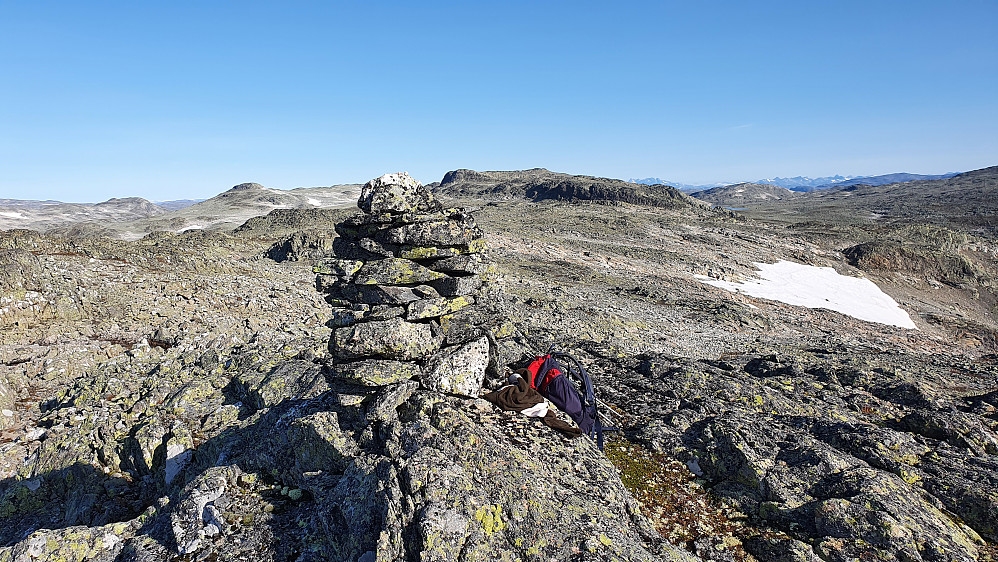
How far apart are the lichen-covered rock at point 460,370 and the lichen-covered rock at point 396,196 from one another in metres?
3.87

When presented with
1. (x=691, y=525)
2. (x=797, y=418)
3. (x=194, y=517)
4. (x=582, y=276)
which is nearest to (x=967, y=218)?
(x=582, y=276)

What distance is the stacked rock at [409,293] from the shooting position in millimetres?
9508

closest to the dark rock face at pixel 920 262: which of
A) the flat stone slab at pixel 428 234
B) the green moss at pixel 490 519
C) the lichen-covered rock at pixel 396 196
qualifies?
the flat stone slab at pixel 428 234

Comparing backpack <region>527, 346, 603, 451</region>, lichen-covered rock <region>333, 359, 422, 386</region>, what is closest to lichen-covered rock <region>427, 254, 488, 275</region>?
lichen-covered rock <region>333, 359, 422, 386</region>

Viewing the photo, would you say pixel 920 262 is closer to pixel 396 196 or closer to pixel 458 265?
pixel 458 265

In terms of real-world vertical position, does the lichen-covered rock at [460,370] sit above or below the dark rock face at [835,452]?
above

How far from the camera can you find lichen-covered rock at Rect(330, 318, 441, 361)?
9.54 meters

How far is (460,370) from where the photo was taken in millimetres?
9453

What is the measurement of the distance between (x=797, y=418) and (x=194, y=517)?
1270cm

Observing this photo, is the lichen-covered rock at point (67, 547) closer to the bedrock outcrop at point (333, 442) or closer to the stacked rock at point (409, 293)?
the bedrock outcrop at point (333, 442)

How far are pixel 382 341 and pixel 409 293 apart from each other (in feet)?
5.49

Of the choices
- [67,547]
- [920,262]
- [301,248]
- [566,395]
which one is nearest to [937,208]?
[920,262]

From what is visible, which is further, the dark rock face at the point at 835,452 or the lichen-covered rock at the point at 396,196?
the lichen-covered rock at the point at 396,196

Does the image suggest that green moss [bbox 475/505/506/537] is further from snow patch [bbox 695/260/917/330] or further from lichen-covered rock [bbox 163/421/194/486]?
snow patch [bbox 695/260/917/330]
